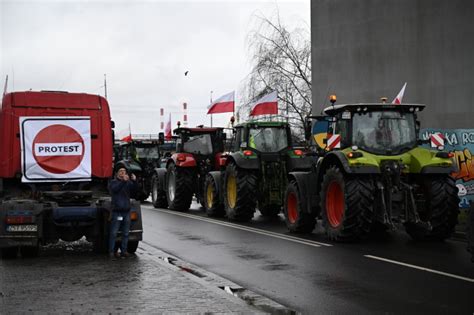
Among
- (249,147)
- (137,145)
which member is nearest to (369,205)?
(249,147)

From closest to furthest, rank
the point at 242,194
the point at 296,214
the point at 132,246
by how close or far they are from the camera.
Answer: the point at 132,246
the point at 296,214
the point at 242,194

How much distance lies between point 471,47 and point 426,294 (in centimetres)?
2026

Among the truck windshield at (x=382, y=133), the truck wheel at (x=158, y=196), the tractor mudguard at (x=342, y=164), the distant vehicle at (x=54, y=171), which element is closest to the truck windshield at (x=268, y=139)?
the tractor mudguard at (x=342, y=164)

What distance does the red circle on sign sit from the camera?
12.4 metres

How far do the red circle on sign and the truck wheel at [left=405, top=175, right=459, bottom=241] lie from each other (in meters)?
6.64

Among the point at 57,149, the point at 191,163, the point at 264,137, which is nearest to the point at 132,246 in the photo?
the point at 57,149

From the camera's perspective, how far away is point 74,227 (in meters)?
11.7

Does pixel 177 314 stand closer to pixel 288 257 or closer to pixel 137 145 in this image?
pixel 288 257

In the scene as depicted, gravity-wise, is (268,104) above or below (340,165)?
above

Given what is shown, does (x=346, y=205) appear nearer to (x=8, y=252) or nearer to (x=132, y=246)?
(x=132, y=246)

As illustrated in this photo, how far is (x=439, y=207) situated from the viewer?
1270cm

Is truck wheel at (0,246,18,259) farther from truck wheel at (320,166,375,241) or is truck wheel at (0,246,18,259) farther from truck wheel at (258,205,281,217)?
truck wheel at (258,205,281,217)

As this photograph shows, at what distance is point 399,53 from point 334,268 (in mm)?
21447

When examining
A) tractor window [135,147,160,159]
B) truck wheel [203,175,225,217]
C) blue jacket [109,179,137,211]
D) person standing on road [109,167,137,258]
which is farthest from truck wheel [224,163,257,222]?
tractor window [135,147,160,159]
